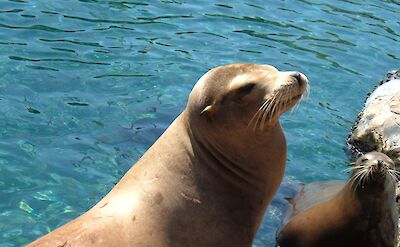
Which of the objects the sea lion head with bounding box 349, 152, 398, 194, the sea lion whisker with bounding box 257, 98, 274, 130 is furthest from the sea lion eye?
the sea lion head with bounding box 349, 152, 398, 194

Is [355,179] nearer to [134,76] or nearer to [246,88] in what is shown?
[246,88]

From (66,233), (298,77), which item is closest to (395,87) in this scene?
(298,77)

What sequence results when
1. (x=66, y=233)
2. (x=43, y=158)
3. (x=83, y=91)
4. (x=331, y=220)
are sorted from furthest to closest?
(x=83, y=91), (x=43, y=158), (x=331, y=220), (x=66, y=233)

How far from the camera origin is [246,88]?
5305 millimetres

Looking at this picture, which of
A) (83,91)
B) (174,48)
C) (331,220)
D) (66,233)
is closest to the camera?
(66,233)

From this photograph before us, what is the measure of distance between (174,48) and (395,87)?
110 inches

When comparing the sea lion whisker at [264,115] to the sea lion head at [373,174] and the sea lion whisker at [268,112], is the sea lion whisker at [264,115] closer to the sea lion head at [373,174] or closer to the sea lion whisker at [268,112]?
the sea lion whisker at [268,112]

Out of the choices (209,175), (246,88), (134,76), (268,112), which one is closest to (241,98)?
(246,88)

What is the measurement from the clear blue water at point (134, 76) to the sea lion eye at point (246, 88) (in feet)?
6.57

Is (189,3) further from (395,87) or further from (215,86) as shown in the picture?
(215,86)

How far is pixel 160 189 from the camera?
17.0 ft

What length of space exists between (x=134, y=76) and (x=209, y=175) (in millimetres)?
4707

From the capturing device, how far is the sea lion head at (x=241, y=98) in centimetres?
522

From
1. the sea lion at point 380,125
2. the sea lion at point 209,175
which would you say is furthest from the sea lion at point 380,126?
the sea lion at point 209,175
